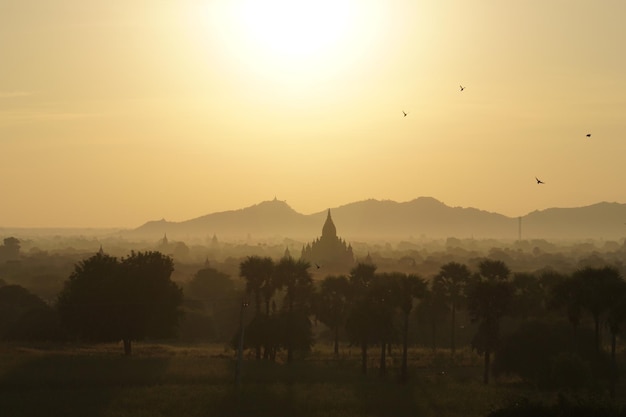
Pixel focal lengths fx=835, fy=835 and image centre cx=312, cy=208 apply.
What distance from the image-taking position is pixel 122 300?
249 ft

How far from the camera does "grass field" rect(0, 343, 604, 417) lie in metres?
50.3

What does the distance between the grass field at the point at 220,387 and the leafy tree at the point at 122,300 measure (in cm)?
240

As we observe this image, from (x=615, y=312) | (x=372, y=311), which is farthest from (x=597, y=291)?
(x=372, y=311)

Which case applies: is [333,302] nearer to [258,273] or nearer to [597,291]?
[258,273]

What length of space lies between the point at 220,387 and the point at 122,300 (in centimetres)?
2255

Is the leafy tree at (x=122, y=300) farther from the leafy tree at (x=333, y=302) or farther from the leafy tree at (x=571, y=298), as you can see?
the leafy tree at (x=571, y=298)

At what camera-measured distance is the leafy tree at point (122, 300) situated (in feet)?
245

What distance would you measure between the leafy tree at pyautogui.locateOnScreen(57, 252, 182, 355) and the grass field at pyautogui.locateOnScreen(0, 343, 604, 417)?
2.40 meters

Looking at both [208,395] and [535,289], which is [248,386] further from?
[535,289]

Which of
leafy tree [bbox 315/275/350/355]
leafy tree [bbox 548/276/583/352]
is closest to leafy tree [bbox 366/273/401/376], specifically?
leafy tree [bbox 548/276/583/352]

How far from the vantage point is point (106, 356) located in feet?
227

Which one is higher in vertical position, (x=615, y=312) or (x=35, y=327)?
(x=615, y=312)

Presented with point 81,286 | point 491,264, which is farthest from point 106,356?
point 491,264

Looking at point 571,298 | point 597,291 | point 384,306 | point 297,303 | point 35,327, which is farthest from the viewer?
point 35,327
